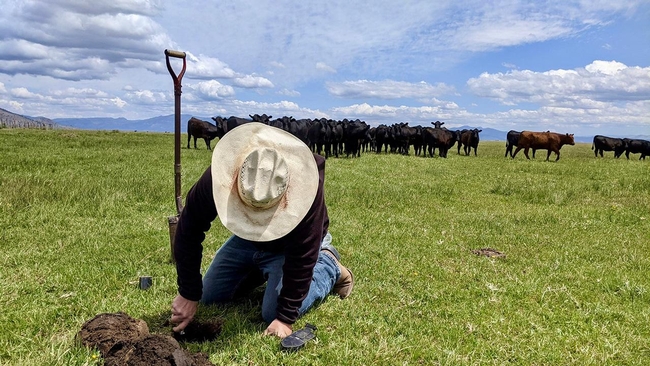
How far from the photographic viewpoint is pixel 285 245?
3.55 m

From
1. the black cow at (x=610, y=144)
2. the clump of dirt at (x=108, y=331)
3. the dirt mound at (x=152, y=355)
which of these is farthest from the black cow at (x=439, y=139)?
the dirt mound at (x=152, y=355)

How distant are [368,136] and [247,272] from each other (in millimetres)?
25971

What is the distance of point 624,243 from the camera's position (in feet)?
24.1

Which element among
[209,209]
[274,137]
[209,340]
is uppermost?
[274,137]

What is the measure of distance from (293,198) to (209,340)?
1421 millimetres

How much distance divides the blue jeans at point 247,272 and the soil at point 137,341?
54cm

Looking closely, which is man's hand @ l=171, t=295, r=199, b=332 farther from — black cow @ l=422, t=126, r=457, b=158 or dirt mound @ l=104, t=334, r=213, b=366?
black cow @ l=422, t=126, r=457, b=158

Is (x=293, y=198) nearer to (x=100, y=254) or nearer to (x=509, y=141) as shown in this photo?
(x=100, y=254)

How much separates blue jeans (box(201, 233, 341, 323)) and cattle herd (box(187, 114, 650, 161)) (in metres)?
19.5

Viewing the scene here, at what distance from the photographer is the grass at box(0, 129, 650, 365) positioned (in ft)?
12.0

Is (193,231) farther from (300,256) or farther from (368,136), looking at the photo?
(368,136)

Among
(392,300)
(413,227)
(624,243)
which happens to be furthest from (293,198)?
(624,243)

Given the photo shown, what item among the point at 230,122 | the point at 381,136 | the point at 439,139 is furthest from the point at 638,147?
the point at 230,122

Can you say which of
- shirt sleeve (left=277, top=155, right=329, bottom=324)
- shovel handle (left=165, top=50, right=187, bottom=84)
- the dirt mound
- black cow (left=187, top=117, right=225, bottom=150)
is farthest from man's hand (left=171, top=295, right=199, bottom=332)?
black cow (left=187, top=117, right=225, bottom=150)
